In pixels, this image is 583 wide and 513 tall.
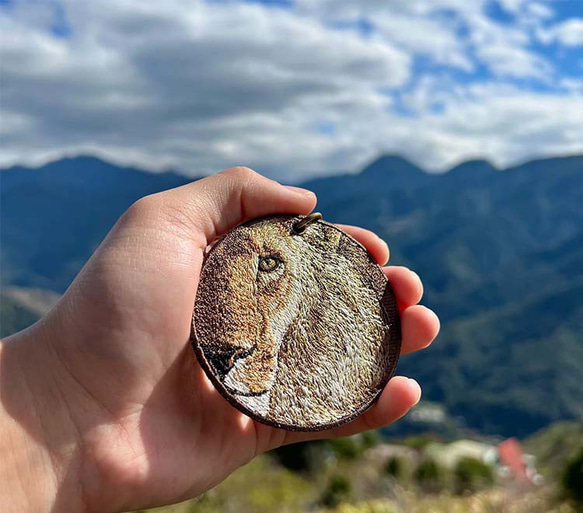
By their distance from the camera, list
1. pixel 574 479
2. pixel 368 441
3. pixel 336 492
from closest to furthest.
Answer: pixel 574 479 < pixel 336 492 < pixel 368 441

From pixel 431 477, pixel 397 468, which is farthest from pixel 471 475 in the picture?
pixel 397 468

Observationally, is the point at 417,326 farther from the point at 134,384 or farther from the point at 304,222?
the point at 134,384

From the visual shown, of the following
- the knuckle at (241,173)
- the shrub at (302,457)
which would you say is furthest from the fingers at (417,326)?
the shrub at (302,457)

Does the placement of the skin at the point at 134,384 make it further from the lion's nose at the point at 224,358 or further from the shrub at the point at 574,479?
the shrub at the point at 574,479

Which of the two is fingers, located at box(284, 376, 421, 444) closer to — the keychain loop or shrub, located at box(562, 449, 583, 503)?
the keychain loop

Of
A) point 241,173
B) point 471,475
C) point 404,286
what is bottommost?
point 471,475

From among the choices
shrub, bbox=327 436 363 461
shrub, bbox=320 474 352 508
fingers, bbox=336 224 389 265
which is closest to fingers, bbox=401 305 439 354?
fingers, bbox=336 224 389 265
